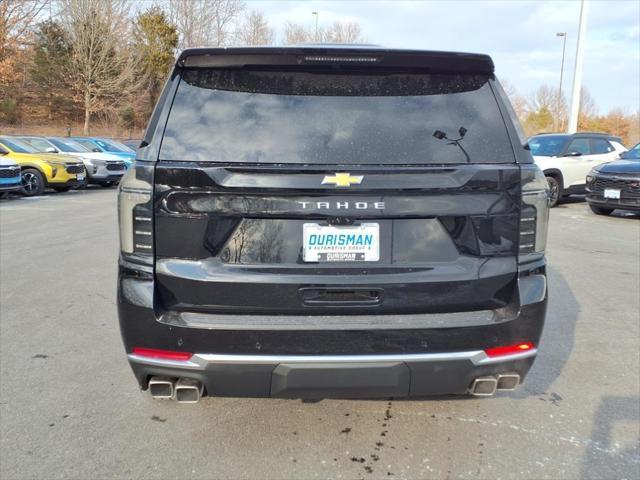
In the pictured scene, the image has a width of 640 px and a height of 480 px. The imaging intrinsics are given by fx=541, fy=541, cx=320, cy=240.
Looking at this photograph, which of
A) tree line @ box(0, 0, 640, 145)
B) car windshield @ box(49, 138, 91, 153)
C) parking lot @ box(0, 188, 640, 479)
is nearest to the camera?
parking lot @ box(0, 188, 640, 479)

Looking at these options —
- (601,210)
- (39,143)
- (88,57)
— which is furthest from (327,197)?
(88,57)

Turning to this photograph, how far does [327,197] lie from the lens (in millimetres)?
2426

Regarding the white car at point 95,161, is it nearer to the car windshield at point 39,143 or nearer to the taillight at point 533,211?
the car windshield at point 39,143

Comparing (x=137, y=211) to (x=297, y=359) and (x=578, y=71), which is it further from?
(x=578, y=71)

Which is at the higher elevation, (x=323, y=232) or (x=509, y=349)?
(x=323, y=232)

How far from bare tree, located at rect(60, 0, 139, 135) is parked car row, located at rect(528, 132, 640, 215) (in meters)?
31.3

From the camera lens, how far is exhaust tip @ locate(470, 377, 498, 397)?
8.80 feet

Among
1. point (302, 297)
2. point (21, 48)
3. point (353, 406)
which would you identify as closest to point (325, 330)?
point (302, 297)

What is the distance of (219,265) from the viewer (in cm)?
249

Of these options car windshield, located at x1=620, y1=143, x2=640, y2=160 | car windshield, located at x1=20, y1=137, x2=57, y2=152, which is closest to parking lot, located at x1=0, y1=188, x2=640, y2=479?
car windshield, located at x1=620, y1=143, x2=640, y2=160

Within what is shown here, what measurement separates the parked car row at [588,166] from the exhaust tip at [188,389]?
11.7 m

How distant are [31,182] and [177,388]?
15280 millimetres

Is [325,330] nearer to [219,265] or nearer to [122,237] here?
[219,265]

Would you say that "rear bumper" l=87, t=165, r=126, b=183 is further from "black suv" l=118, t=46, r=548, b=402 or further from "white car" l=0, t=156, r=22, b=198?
"black suv" l=118, t=46, r=548, b=402
